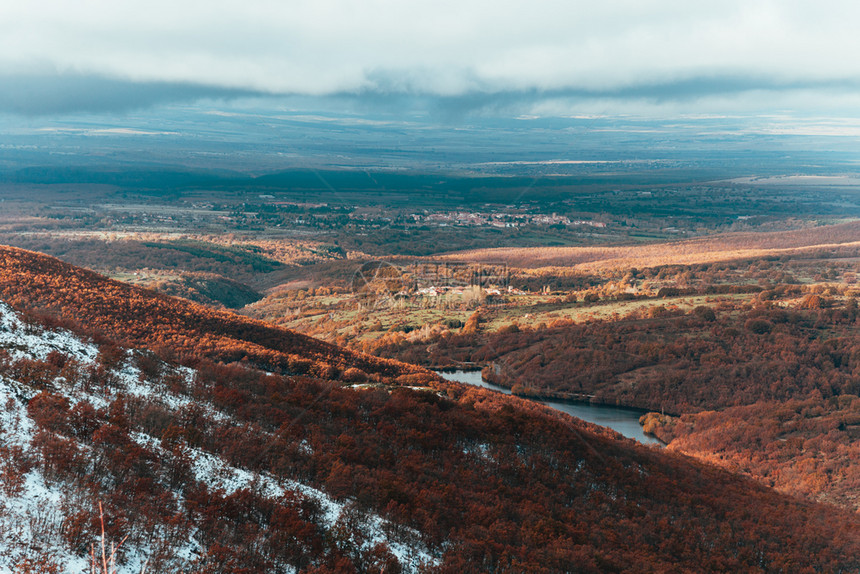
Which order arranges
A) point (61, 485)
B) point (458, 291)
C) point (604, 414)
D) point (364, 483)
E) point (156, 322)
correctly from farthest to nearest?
point (458, 291), point (604, 414), point (156, 322), point (364, 483), point (61, 485)

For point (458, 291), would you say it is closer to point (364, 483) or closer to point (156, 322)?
point (156, 322)

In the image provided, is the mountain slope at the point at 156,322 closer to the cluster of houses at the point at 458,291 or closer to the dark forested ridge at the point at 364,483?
the dark forested ridge at the point at 364,483

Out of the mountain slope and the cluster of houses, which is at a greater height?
the mountain slope

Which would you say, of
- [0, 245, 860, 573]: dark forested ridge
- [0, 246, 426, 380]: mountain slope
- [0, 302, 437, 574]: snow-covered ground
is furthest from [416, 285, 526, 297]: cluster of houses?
[0, 302, 437, 574]: snow-covered ground

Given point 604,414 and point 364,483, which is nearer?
point 364,483

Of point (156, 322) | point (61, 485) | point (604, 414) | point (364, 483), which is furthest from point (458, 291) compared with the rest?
point (61, 485)

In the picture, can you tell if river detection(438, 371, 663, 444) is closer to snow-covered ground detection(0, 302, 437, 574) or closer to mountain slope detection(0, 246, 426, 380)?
mountain slope detection(0, 246, 426, 380)
